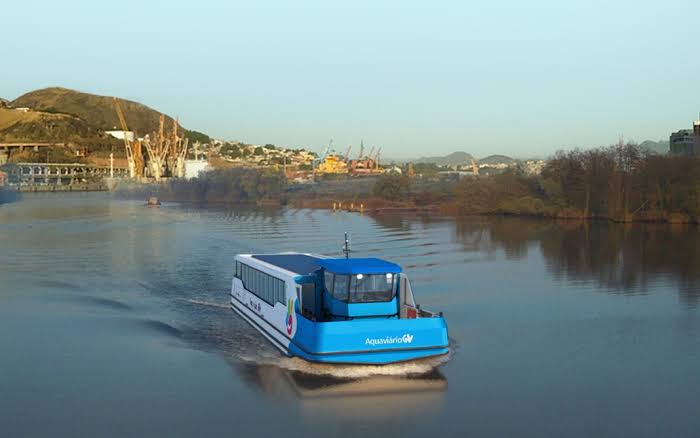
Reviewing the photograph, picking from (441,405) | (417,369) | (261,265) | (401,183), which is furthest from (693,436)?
(401,183)

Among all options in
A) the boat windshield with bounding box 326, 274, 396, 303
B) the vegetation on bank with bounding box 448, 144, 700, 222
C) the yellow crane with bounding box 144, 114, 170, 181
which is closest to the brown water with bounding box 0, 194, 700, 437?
the boat windshield with bounding box 326, 274, 396, 303

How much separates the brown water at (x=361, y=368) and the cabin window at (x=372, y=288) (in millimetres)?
1104

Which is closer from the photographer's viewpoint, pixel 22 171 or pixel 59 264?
pixel 59 264

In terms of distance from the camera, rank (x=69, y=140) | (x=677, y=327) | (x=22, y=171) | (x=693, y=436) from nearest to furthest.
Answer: (x=693, y=436)
(x=677, y=327)
(x=22, y=171)
(x=69, y=140)

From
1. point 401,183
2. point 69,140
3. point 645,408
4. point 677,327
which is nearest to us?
point 645,408

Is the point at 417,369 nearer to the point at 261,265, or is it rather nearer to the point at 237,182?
the point at 261,265

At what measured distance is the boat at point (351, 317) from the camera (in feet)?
37.7

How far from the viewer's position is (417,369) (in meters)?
12.1

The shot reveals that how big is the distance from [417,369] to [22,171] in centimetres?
12401

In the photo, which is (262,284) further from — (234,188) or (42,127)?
(42,127)

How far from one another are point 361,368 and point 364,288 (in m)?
1.23

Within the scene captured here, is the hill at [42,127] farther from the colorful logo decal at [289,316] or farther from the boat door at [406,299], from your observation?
the boat door at [406,299]

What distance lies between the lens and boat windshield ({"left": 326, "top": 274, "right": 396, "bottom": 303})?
477 inches

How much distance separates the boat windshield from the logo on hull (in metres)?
0.76
